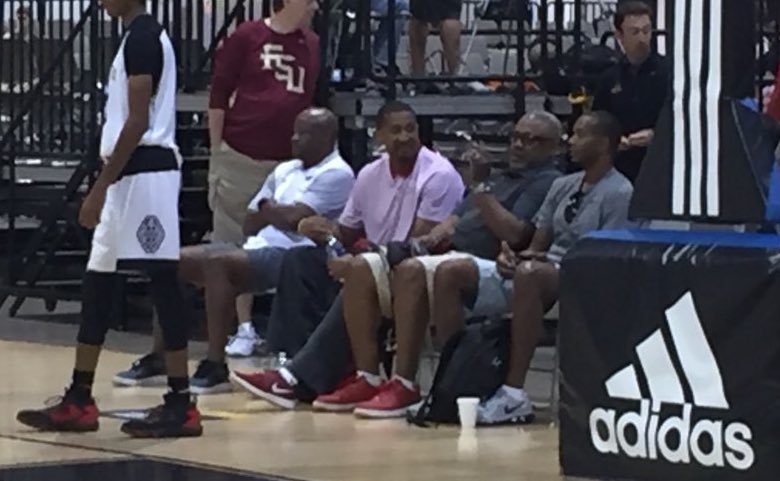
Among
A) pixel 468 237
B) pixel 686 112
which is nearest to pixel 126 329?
pixel 468 237

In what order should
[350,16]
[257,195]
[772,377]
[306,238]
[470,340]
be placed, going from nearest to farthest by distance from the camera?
[772,377] < [470,340] < [306,238] < [257,195] < [350,16]

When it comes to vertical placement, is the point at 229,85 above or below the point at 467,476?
above

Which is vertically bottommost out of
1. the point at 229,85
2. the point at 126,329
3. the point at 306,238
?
the point at 126,329

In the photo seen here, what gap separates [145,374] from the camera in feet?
34.3

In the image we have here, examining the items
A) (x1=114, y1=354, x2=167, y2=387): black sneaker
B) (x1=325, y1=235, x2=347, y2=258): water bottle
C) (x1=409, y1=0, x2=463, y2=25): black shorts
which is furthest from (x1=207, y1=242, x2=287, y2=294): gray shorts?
(x1=409, y1=0, x2=463, y2=25): black shorts

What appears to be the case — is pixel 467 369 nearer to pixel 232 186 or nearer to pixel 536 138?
pixel 536 138

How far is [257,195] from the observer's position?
1134cm

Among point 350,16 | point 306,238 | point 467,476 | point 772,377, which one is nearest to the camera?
point 772,377

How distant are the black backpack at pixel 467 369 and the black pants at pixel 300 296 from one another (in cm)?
129

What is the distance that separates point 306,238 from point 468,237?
1.33m

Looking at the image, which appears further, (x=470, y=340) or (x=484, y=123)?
(x=484, y=123)

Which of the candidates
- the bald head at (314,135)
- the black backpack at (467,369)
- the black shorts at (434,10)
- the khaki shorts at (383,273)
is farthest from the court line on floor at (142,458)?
the black shorts at (434,10)

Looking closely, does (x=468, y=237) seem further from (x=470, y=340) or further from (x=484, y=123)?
(x=484, y=123)

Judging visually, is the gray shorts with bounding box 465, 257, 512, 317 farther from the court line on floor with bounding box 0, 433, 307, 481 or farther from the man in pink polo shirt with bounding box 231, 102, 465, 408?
the court line on floor with bounding box 0, 433, 307, 481
